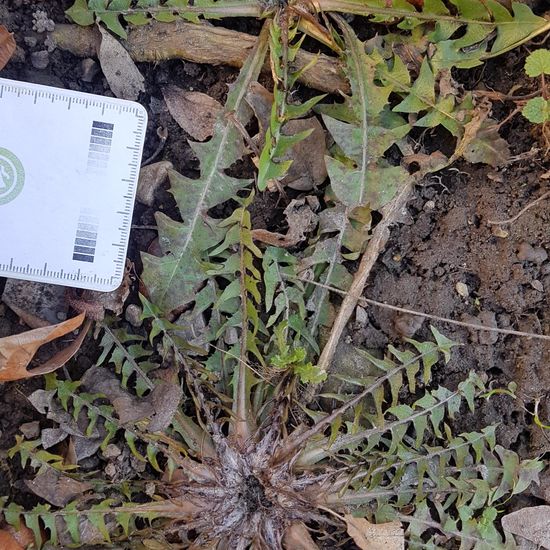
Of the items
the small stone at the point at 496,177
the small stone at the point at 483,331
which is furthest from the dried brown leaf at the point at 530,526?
the small stone at the point at 496,177

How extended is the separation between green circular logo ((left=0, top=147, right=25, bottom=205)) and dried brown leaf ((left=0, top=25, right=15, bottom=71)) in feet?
1.06

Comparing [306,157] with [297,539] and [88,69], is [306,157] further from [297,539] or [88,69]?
[297,539]

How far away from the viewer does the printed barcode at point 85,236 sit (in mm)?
1977

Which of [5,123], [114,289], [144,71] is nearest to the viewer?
[5,123]

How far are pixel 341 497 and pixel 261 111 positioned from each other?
4.20 feet

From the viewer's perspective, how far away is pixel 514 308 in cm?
218

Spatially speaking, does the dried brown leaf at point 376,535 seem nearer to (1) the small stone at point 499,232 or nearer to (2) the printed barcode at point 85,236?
(1) the small stone at point 499,232

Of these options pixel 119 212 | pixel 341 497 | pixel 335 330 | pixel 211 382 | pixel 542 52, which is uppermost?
pixel 542 52

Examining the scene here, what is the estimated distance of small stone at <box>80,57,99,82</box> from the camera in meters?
2.14

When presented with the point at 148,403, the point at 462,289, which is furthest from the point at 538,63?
the point at 148,403

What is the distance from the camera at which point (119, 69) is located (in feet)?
6.96

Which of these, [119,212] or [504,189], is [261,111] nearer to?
[119,212]

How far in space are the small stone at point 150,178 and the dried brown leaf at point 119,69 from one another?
0.24 m

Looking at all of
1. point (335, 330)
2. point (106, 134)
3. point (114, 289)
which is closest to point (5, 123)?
point (106, 134)
